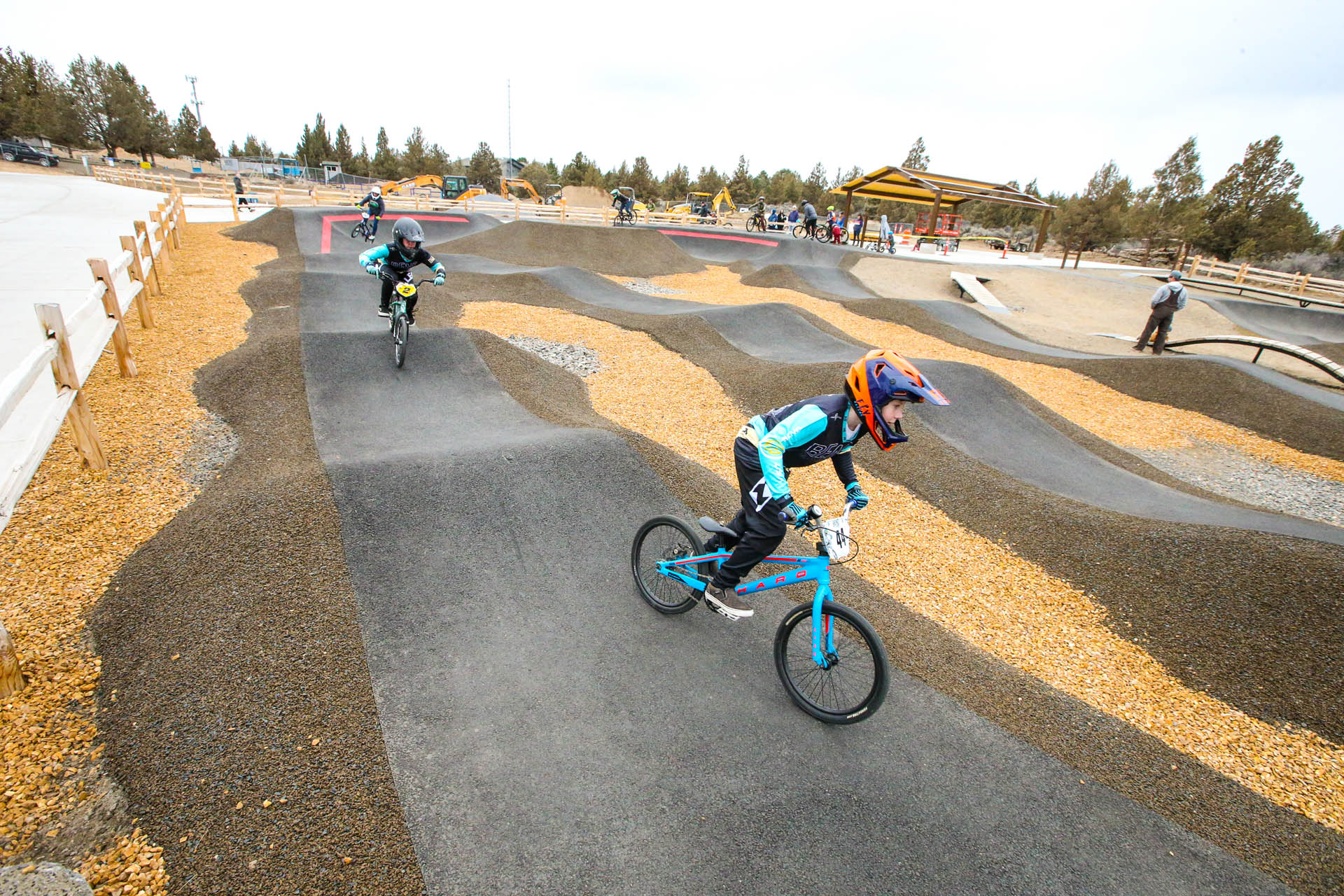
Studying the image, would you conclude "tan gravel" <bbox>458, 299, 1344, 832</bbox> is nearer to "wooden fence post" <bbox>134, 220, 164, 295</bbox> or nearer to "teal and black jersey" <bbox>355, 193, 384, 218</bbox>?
Result: "wooden fence post" <bbox>134, 220, 164, 295</bbox>

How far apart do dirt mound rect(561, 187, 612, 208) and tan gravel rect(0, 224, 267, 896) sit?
51238mm

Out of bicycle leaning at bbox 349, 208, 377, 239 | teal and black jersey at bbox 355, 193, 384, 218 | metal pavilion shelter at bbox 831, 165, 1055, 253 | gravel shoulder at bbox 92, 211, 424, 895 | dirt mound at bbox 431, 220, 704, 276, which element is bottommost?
gravel shoulder at bbox 92, 211, 424, 895

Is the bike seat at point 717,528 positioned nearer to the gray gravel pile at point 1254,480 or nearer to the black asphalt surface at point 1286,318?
the gray gravel pile at point 1254,480

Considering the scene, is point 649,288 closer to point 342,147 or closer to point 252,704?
point 252,704

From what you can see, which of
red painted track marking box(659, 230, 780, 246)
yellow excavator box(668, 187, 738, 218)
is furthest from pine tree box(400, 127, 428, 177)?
red painted track marking box(659, 230, 780, 246)

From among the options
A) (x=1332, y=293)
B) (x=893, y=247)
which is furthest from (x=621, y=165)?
(x=1332, y=293)

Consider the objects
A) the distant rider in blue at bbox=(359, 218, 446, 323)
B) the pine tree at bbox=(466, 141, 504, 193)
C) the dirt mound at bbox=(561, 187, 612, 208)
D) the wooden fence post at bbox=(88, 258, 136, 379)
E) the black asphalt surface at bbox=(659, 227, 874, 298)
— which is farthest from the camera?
the pine tree at bbox=(466, 141, 504, 193)

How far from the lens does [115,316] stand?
8.66 metres

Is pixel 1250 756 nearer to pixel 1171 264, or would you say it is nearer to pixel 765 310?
pixel 765 310

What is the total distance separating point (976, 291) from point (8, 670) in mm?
29690

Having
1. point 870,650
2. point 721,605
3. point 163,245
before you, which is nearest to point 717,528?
point 721,605

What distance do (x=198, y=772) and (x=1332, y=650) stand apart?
349 inches

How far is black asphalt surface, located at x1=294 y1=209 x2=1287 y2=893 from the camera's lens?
133 inches

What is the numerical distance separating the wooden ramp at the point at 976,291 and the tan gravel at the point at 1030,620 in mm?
19223
